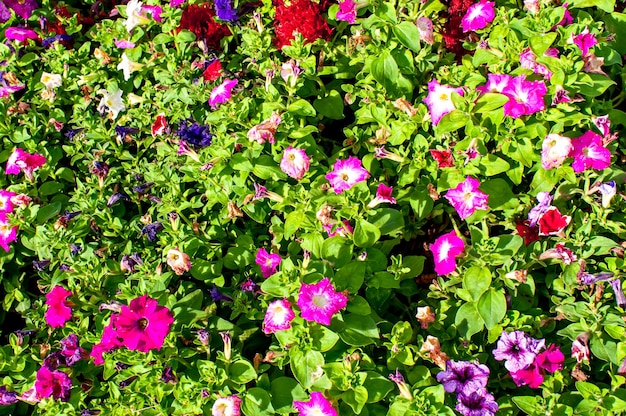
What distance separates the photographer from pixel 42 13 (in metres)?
3.94

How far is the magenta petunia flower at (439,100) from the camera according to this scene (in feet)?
8.58

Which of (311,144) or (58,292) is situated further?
(311,144)

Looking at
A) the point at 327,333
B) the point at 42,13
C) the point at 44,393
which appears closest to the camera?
A: the point at 327,333

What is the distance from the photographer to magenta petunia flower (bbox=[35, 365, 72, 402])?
246 cm

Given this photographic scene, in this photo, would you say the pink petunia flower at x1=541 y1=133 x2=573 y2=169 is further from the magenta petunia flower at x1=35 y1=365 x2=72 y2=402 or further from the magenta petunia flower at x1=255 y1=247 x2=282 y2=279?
the magenta petunia flower at x1=35 y1=365 x2=72 y2=402

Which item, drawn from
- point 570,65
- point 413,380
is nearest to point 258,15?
point 570,65

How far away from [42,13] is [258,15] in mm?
1644

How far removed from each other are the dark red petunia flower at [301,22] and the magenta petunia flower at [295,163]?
2.43 ft

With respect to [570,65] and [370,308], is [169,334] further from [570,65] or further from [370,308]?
[570,65]

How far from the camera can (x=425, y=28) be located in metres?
2.84

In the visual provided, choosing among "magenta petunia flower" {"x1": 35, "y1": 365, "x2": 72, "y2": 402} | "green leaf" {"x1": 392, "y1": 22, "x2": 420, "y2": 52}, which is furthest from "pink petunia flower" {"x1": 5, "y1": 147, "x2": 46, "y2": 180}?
"green leaf" {"x1": 392, "y1": 22, "x2": 420, "y2": 52}

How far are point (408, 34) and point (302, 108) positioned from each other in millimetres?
607

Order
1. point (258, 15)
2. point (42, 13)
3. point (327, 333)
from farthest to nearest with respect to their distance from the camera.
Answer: point (42, 13), point (258, 15), point (327, 333)

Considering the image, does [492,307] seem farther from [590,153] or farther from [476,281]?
[590,153]
